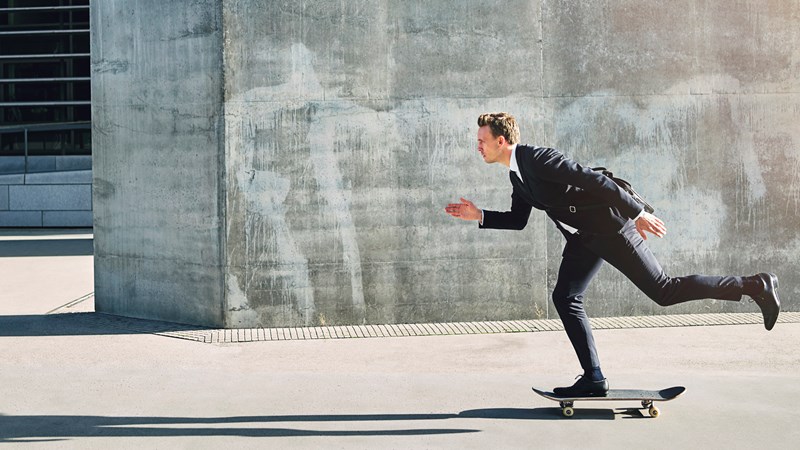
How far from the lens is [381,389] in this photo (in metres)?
6.85

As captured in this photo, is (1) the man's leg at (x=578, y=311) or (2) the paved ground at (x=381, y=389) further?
(1) the man's leg at (x=578, y=311)

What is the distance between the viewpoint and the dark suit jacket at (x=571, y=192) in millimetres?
5820

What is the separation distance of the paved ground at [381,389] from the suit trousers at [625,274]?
53 cm

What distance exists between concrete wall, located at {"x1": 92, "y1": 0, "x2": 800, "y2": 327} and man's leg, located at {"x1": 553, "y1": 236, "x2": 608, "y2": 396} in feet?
10.6

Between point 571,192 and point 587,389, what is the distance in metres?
1.17

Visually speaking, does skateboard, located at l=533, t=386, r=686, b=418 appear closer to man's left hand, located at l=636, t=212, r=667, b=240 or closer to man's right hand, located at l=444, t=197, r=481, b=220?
man's left hand, located at l=636, t=212, r=667, b=240

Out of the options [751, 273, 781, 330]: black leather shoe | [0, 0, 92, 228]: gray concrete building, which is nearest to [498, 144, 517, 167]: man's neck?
[751, 273, 781, 330]: black leather shoe

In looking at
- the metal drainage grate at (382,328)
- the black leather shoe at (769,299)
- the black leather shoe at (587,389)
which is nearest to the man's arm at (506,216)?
the black leather shoe at (587,389)

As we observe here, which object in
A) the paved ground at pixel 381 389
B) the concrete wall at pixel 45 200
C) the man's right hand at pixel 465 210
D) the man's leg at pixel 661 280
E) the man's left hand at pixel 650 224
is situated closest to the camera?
the paved ground at pixel 381 389

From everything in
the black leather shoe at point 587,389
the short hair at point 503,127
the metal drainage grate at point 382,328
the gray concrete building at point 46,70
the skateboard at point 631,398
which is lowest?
the metal drainage grate at point 382,328

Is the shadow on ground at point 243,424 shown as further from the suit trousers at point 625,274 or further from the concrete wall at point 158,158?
the concrete wall at point 158,158

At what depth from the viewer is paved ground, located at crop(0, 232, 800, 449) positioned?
5.73 meters

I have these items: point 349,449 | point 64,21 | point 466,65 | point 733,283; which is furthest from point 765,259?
point 64,21

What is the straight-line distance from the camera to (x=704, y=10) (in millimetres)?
9672
